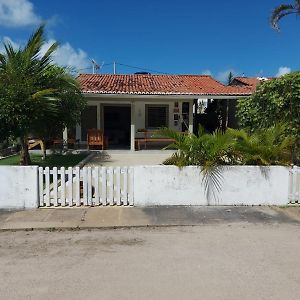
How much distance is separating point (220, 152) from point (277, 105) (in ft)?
9.62

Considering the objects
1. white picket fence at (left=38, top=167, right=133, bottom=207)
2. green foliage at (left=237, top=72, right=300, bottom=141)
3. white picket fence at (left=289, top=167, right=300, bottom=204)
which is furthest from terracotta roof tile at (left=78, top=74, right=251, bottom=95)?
white picket fence at (left=289, top=167, right=300, bottom=204)

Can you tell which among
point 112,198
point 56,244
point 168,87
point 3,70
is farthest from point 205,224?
point 168,87

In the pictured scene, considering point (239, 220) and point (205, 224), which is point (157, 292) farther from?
point (239, 220)

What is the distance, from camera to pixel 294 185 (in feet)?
25.3

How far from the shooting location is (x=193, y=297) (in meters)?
3.76

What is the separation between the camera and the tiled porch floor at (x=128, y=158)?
1345cm

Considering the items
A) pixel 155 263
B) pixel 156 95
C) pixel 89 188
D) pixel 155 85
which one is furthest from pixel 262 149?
pixel 155 85

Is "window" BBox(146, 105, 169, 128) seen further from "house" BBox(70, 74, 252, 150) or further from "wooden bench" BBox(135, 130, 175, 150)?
"wooden bench" BBox(135, 130, 175, 150)

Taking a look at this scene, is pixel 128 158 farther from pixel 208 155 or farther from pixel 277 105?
pixel 208 155

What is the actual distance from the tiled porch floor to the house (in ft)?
2.59

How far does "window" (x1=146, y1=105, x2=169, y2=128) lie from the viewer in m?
18.8

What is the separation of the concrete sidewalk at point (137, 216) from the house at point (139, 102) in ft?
31.7

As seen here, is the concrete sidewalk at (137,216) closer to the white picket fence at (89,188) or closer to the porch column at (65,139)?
the white picket fence at (89,188)

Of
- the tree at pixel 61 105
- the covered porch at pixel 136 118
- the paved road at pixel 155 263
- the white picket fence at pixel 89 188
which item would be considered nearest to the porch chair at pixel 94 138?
the covered porch at pixel 136 118
